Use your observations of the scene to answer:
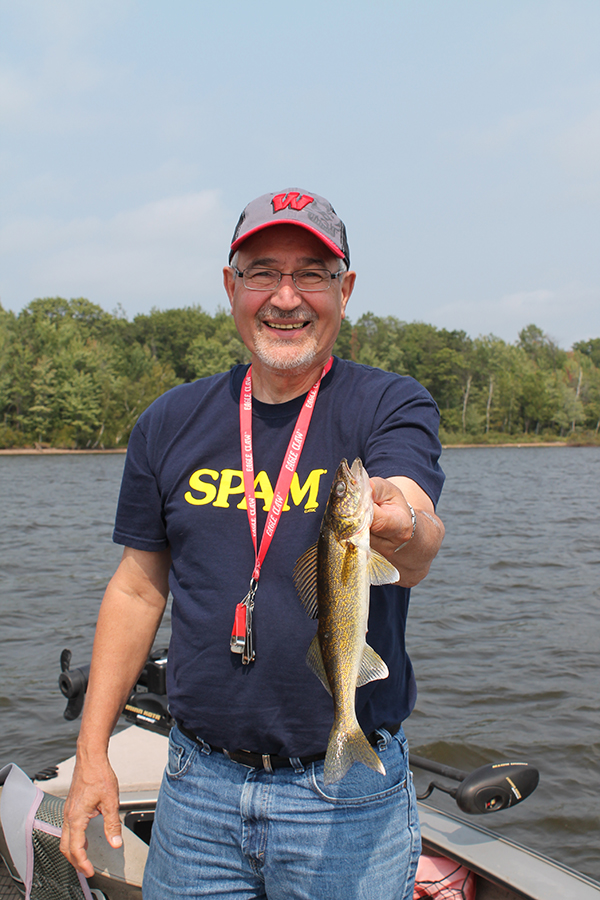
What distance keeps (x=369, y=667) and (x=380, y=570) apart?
342mm

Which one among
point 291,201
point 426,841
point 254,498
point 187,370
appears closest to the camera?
point 254,498

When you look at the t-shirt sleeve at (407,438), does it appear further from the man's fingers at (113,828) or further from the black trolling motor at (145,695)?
the black trolling motor at (145,695)

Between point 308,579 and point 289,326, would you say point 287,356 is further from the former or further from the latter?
point 308,579

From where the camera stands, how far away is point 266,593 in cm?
224

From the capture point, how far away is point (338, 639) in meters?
1.92

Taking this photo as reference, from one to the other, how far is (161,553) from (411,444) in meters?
1.07

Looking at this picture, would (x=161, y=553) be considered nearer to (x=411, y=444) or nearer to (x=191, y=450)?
(x=191, y=450)

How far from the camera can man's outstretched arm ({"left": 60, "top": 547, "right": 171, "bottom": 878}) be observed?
2490mm

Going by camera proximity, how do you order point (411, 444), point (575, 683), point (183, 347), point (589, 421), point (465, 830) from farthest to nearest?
point (183, 347) < point (589, 421) < point (575, 683) < point (465, 830) < point (411, 444)

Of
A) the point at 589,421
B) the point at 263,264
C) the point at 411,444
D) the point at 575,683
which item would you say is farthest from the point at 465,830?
the point at 589,421

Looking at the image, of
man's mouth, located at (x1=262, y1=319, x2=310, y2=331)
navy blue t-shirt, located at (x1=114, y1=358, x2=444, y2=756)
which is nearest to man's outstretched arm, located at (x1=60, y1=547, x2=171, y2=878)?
navy blue t-shirt, located at (x1=114, y1=358, x2=444, y2=756)

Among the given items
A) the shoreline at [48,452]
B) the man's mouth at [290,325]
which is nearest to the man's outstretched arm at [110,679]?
the man's mouth at [290,325]

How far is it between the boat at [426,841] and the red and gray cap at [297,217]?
226cm

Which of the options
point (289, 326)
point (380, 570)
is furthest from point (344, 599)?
point (289, 326)
